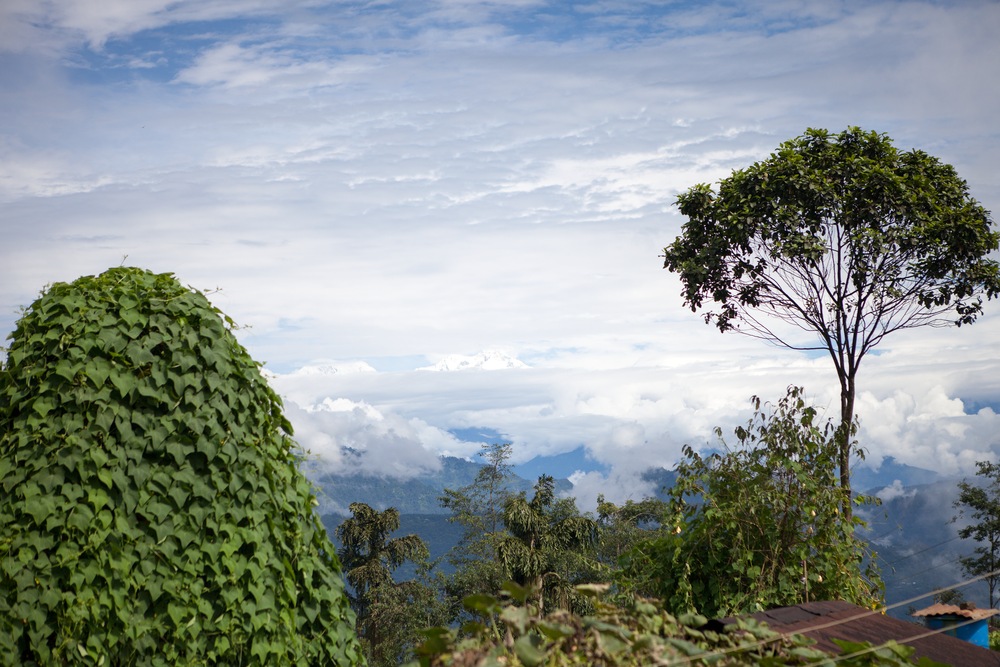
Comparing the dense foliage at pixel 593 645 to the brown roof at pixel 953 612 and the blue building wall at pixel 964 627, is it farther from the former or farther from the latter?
the blue building wall at pixel 964 627

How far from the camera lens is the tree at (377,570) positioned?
32219 mm

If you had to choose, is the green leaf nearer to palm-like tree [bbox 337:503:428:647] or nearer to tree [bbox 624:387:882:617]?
tree [bbox 624:387:882:617]

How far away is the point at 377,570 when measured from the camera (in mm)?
34219

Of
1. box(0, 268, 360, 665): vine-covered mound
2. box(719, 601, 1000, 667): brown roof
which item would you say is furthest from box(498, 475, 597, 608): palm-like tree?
box(0, 268, 360, 665): vine-covered mound

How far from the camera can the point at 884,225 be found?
1634cm

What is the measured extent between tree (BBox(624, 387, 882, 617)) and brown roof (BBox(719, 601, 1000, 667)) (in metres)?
1.76

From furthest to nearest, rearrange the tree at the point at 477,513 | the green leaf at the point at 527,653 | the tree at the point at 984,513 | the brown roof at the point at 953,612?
the tree at the point at 984,513, the tree at the point at 477,513, the brown roof at the point at 953,612, the green leaf at the point at 527,653

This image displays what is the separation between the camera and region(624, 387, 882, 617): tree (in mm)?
7852

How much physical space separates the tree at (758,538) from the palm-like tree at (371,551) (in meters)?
27.0

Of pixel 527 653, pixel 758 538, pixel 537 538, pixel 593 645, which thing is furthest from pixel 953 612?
pixel 537 538

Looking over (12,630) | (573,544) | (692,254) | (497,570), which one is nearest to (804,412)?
(12,630)

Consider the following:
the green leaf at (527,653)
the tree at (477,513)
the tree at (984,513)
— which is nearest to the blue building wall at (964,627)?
the green leaf at (527,653)

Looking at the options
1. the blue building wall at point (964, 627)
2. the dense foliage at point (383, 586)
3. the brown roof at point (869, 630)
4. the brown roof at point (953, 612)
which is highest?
the brown roof at point (869, 630)

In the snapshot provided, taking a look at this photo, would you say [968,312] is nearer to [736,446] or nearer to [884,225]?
[884,225]
